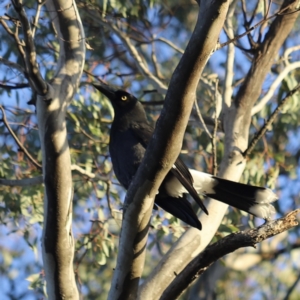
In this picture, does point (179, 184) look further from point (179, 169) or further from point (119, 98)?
point (119, 98)

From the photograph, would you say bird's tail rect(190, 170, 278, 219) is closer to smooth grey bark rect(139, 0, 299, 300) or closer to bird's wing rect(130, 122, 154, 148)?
smooth grey bark rect(139, 0, 299, 300)

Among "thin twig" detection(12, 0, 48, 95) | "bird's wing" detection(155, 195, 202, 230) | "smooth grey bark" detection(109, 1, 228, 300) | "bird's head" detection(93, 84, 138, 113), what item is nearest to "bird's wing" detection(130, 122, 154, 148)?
"bird's head" detection(93, 84, 138, 113)

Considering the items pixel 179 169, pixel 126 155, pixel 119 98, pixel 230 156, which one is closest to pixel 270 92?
pixel 230 156

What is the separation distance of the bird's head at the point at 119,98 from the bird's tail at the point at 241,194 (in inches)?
35.2

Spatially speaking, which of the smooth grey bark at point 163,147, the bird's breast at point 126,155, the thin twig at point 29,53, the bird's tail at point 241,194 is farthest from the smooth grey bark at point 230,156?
the thin twig at point 29,53

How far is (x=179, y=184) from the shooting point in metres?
4.22

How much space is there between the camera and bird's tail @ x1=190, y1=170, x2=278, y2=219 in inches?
162

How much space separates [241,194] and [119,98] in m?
1.25

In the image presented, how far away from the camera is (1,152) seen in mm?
6234

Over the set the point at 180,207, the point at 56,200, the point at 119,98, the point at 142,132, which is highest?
the point at 119,98

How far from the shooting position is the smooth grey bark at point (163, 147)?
272cm

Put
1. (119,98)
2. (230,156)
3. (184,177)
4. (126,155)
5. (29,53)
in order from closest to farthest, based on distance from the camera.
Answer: (29,53)
(184,177)
(126,155)
(230,156)
(119,98)

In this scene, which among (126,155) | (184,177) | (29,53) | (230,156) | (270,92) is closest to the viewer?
(29,53)

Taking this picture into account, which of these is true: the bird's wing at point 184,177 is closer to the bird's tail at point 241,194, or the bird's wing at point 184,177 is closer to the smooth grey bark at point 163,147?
the bird's tail at point 241,194
